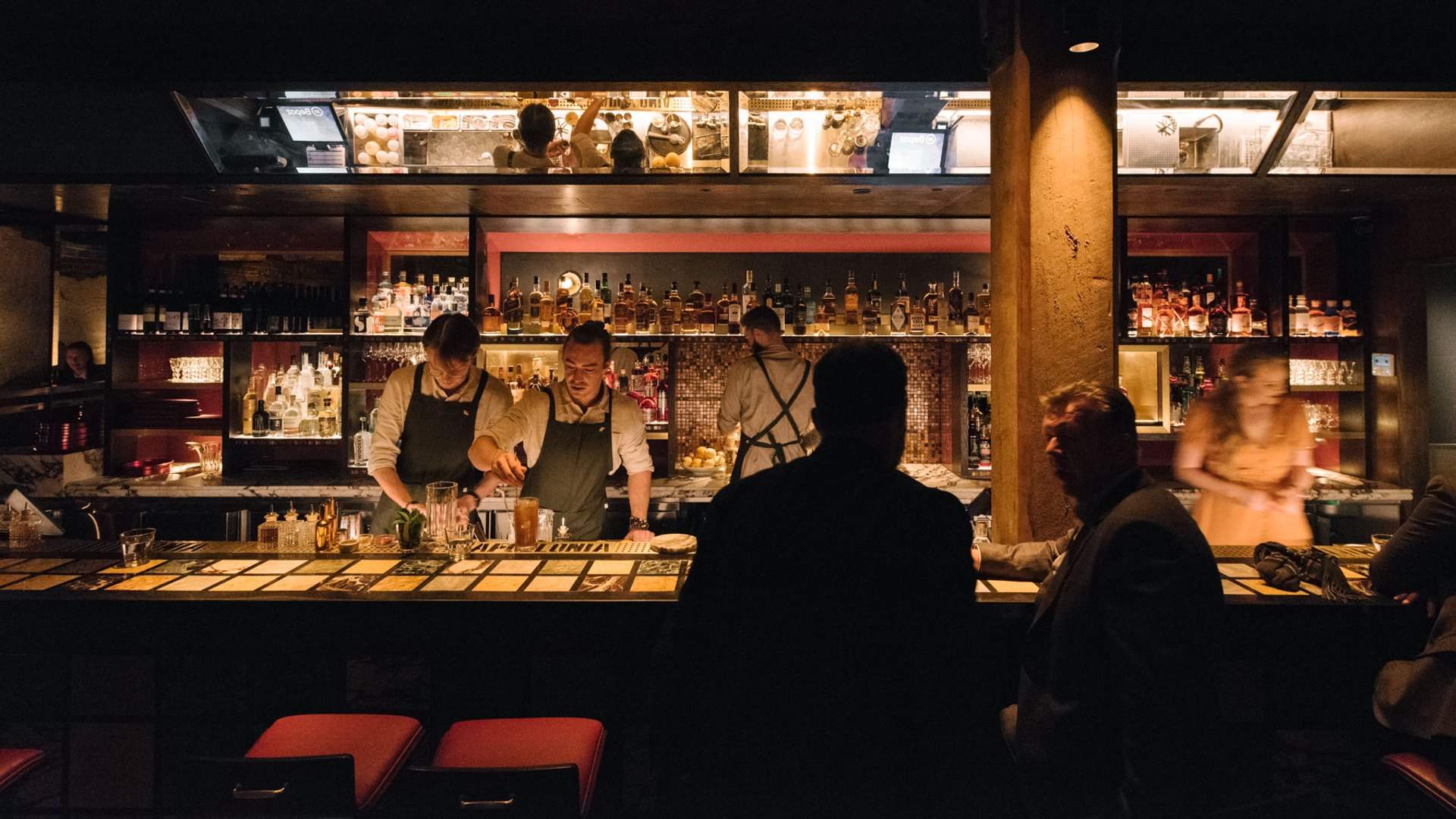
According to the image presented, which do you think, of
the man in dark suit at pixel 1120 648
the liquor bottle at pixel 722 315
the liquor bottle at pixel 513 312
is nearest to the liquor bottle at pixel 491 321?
the liquor bottle at pixel 513 312

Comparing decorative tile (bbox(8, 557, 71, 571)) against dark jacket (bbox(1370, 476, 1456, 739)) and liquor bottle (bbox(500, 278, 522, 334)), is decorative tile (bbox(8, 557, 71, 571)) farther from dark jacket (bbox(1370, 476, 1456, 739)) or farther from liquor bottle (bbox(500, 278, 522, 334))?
dark jacket (bbox(1370, 476, 1456, 739))

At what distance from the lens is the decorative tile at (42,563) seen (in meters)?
2.59

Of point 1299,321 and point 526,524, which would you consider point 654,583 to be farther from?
point 1299,321

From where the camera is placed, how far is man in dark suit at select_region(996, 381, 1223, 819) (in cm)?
162

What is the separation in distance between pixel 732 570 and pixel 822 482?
0.23m

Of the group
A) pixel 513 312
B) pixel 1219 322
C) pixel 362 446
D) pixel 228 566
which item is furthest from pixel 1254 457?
pixel 362 446

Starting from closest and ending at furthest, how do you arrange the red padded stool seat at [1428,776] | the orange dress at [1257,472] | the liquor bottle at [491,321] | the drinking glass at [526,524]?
the red padded stool seat at [1428,776] → the drinking glass at [526,524] → the orange dress at [1257,472] → the liquor bottle at [491,321]

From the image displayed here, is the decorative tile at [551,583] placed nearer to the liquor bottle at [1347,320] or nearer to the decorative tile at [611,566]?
the decorative tile at [611,566]

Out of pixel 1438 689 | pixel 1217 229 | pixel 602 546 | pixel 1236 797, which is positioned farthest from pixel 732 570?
pixel 1217 229

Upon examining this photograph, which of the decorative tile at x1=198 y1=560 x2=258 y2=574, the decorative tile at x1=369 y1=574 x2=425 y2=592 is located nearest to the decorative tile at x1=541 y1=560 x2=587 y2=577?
the decorative tile at x1=369 y1=574 x2=425 y2=592

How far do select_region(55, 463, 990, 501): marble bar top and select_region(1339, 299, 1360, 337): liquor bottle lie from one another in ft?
7.98

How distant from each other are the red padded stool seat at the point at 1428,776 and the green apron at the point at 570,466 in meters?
3.03

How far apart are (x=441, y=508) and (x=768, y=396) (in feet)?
6.96

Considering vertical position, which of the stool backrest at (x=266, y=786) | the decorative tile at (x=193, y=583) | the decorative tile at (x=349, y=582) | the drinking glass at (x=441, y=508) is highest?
the drinking glass at (x=441, y=508)
